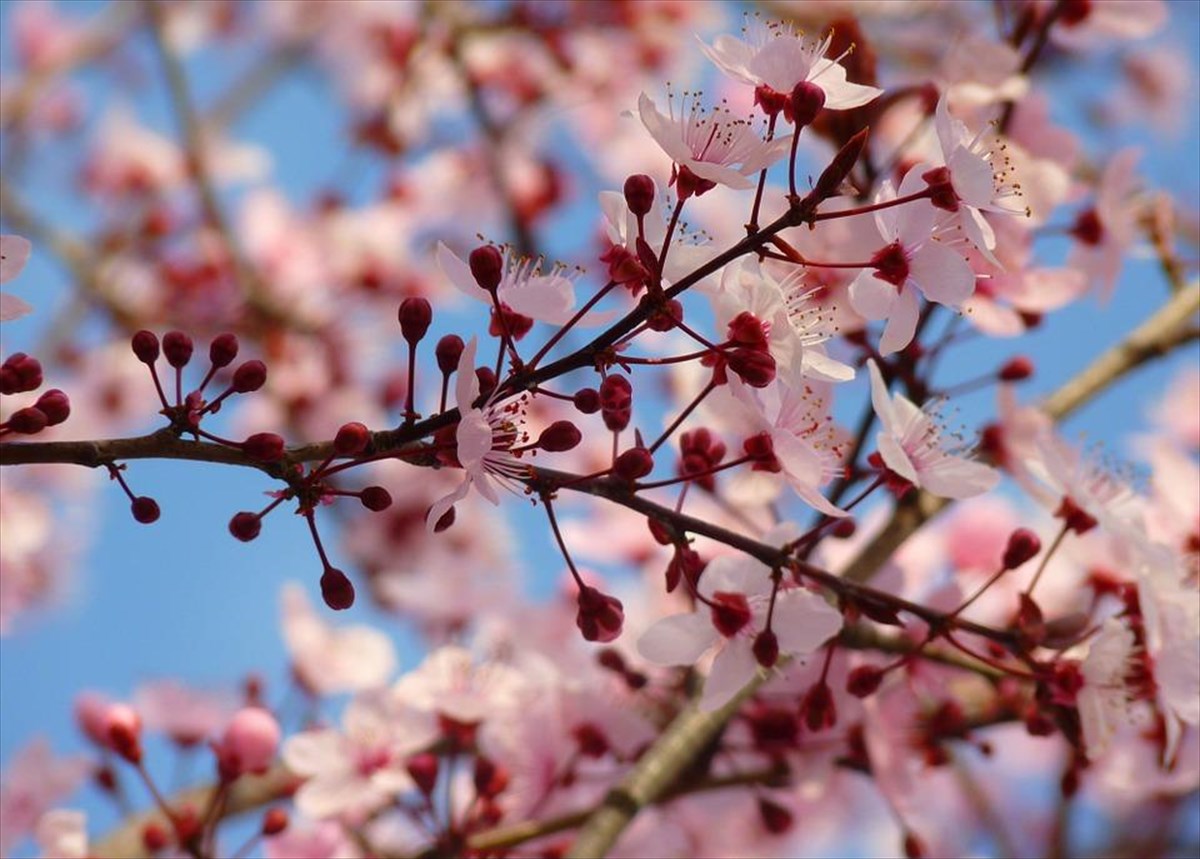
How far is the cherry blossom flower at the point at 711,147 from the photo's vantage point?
109 cm

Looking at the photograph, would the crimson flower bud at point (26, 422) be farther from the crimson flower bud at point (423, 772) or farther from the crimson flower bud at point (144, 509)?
the crimson flower bud at point (423, 772)

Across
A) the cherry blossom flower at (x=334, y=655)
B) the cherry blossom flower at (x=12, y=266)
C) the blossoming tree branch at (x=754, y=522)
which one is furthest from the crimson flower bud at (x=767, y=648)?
the cherry blossom flower at (x=334, y=655)

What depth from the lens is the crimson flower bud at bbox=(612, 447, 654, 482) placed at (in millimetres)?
1127

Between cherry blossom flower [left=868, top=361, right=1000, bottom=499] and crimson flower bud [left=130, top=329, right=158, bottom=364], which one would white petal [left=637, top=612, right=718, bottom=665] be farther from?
crimson flower bud [left=130, top=329, right=158, bottom=364]

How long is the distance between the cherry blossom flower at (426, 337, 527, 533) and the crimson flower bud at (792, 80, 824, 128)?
0.34 meters

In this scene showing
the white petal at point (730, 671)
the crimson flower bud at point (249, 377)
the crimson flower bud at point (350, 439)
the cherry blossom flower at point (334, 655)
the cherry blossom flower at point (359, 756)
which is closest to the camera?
the crimson flower bud at point (350, 439)

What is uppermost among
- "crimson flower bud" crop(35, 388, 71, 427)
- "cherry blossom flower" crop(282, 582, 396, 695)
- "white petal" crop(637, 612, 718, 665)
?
"cherry blossom flower" crop(282, 582, 396, 695)

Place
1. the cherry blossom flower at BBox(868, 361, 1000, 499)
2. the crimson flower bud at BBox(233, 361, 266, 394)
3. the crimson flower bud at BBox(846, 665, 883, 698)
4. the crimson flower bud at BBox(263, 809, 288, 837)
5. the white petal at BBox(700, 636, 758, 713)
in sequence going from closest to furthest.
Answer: the crimson flower bud at BBox(233, 361, 266, 394), the cherry blossom flower at BBox(868, 361, 1000, 499), the white petal at BBox(700, 636, 758, 713), the crimson flower bud at BBox(846, 665, 883, 698), the crimson flower bud at BBox(263, 809, 288, 837)

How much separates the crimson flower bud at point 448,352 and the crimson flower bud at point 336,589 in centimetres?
21

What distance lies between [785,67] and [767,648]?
55 centimetres

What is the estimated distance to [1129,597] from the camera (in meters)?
1.55

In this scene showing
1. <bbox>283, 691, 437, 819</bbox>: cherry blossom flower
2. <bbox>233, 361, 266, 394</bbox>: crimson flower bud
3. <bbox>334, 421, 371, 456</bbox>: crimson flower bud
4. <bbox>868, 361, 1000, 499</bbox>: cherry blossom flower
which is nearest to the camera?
<bbox>334, 421, 371, 456</bbox>: crimson flower bud

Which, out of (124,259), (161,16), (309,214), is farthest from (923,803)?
(309,214)

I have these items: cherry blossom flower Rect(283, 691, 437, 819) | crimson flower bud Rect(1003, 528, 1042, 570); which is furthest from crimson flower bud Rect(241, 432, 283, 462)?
cherry blossom flower Rect(283, 691, 437, 819)
